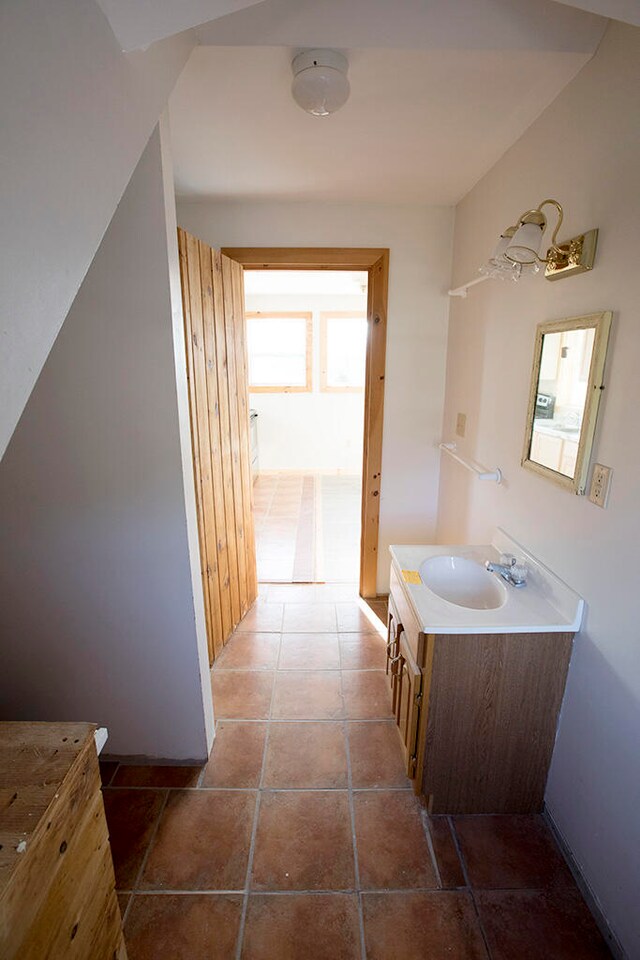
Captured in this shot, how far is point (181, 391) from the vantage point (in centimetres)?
146

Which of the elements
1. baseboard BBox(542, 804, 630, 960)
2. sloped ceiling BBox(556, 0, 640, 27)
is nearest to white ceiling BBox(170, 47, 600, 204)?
sloped ceiling BBox(556, 0, 640, 27)

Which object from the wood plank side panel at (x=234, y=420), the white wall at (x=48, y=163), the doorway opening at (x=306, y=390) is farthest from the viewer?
the doorway opening at (x=306, y=390)

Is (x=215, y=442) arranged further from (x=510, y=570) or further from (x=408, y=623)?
(x=510, y=570)

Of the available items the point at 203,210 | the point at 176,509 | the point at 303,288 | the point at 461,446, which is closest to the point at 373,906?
the point at 176,509

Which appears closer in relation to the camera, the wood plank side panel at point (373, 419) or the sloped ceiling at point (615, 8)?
the sloped ceiling at point (615, 8)

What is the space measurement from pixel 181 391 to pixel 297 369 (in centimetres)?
474

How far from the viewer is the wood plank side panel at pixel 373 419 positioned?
2531 mm

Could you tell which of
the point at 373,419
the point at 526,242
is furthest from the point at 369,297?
the point at 526,242

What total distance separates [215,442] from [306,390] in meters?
4.01

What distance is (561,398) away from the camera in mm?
1415

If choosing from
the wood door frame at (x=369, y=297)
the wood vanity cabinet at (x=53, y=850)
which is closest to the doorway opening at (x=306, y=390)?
the wood door frame at (x=369, y=297)

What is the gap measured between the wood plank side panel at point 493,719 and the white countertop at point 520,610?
0.13 feet

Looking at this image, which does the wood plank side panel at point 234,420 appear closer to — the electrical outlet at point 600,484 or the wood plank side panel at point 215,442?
the wood plank side panel at point 215,442

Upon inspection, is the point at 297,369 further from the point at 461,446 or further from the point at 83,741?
the point at 83,741
